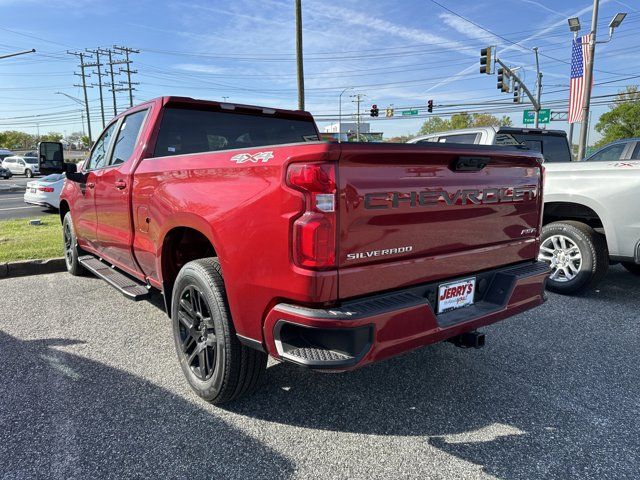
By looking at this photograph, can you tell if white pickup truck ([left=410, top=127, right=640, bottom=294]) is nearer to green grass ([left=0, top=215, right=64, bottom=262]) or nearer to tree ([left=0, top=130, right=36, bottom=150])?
green grass ([left=0, top=215, right=64, bottom=262])

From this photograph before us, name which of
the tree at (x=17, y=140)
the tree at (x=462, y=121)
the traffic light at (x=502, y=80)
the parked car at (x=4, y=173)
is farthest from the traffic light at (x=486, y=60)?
the tree at (x=17, y=140)

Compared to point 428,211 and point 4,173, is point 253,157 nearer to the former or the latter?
point 428,211

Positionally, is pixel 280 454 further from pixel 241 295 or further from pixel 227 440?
pixel 241 295

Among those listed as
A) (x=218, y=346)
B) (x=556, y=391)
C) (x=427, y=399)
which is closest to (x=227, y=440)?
(x=218, y=346)

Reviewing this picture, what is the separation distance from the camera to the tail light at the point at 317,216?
2.02m

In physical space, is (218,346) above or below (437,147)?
below

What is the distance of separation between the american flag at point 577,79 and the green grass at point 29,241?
17.9m

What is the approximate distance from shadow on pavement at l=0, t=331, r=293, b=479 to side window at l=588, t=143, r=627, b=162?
18.1 feet

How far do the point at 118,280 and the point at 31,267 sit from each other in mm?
2948

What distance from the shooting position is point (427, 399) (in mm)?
2924

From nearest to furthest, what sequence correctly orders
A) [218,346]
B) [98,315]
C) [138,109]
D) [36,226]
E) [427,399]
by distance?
[218,346]
[427,399]
[138,109]
[98,315]
[36,226]

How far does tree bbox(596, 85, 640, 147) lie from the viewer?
1727 inches

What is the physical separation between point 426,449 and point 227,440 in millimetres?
1078

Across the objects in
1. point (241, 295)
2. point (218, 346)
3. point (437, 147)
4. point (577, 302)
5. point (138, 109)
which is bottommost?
point (577, 302)
